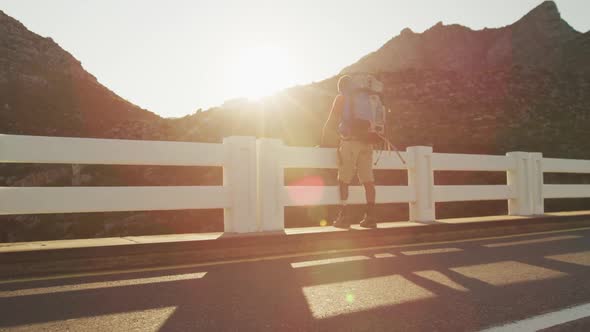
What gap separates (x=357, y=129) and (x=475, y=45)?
124965 millimetres

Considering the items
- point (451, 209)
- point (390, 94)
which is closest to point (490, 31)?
point (390, 94)

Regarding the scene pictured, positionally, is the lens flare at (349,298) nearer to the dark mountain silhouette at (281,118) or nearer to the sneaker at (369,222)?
the sneaker at (369,222)

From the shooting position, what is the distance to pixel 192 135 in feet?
121

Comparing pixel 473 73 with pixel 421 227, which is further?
pixel 473 73

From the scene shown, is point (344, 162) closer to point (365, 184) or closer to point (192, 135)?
point (365, 184)

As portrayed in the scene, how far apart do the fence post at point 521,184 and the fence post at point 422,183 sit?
2083 millimetres

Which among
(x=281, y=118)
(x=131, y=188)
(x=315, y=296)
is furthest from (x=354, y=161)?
(x=281, y=118)

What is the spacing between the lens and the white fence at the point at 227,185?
4.23 meters

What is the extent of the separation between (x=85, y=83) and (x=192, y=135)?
12.9 meters

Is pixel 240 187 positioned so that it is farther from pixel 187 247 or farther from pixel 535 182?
pixel 535 182

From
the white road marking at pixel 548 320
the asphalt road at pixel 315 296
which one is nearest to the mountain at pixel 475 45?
the asphalt road at pixel 315 296

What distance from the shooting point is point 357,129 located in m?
5.60

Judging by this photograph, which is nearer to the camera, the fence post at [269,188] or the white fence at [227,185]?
the white fence at [227,185]

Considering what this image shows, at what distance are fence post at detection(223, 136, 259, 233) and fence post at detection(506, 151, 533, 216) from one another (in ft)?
16.8
